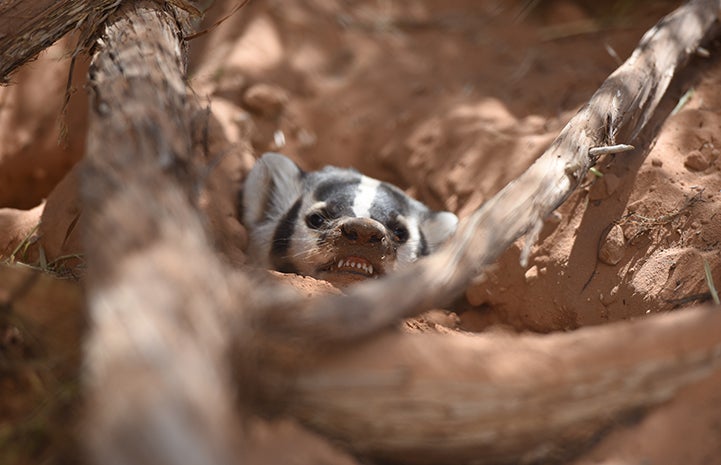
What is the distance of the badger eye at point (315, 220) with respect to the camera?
3.58m

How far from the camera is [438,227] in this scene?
148 inches

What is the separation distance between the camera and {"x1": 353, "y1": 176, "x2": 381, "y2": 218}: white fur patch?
139 inches

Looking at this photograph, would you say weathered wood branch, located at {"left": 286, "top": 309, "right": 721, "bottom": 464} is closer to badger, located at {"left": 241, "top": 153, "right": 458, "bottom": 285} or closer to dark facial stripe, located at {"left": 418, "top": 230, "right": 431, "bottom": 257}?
badger, located at {"left": 241, "top": 153, "right": 458, "bottom": 285}

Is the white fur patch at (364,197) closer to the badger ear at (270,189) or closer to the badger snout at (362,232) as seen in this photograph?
the badger snout at (362,232)

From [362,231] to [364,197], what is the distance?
51cm

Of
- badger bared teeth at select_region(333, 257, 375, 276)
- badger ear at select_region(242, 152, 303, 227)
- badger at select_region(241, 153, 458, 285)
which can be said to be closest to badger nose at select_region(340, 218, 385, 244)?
badger at select_region(241, 153, 458, 285)

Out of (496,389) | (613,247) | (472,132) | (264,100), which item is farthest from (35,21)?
(613,247)

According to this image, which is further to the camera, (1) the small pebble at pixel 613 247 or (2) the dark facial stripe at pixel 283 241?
(2) the dark facial stripe at pixel 283 241

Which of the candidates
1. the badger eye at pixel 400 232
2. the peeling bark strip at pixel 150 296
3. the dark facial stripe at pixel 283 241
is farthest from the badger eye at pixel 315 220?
the peeling bark strip at pixel 150 296

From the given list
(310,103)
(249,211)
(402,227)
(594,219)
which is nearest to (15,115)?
(249,211)

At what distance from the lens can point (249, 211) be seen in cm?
392

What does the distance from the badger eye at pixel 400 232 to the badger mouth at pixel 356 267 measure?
36 centimetres

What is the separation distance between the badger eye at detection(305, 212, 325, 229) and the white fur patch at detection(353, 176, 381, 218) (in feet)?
0.63

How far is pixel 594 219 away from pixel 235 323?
217 cm
